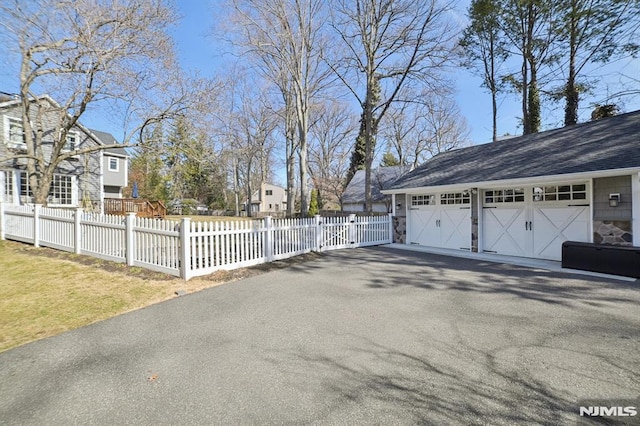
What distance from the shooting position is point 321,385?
8.41 ft

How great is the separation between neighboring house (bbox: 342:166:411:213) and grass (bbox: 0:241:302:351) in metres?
22.3

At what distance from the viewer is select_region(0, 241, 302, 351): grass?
4047mm

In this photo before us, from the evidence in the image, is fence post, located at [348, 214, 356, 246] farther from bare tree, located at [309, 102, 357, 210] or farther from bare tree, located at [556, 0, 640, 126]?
bare tree, located at [309, 102, 357, 210]

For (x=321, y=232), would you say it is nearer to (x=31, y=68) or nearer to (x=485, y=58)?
(x=31, y=68)

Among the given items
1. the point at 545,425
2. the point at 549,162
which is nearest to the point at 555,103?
the point at 549,162

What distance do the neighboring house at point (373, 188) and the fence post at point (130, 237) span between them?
24.0 meters

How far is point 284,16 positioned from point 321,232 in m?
10.2

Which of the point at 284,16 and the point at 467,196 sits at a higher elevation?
the point at 284,16

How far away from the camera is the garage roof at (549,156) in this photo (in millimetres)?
7523

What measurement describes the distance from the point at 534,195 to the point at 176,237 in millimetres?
9711

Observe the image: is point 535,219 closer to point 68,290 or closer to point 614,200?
point 614,200

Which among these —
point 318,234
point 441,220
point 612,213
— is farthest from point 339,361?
point 441,220

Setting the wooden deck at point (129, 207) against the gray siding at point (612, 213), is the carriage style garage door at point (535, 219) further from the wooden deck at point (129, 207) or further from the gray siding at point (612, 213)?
the wooden deck at point (129, 207)

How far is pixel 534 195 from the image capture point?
340 inches
